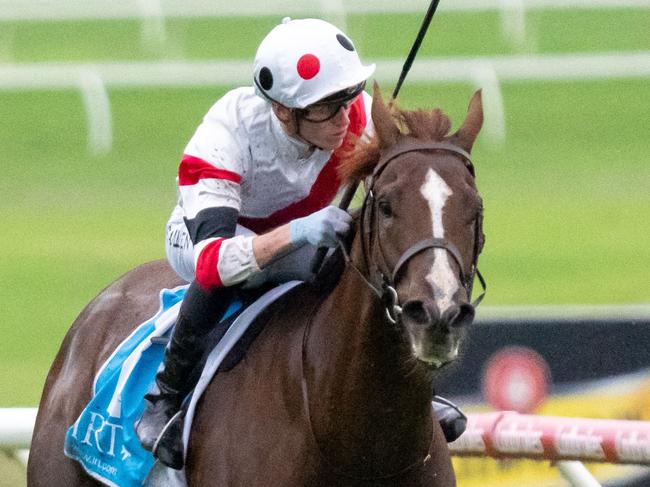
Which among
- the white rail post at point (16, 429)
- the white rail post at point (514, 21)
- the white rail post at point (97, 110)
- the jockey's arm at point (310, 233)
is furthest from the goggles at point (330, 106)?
the white rail post at point (514, 21)

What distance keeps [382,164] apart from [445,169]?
0.18 m

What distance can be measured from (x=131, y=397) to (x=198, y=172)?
2.66 feet

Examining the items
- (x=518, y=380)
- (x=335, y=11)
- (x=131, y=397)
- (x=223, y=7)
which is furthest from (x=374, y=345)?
(x=223, y=7)

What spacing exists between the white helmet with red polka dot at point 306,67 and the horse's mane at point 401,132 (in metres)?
0.27

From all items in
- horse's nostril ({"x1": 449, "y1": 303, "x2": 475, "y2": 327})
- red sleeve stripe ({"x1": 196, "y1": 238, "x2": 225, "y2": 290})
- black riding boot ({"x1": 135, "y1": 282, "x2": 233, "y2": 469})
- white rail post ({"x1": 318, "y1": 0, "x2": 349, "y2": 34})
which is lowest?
white rail post ({"x1": 318, "y1": 0, "x2": 349, "y2": 34})

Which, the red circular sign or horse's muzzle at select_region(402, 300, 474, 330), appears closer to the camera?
horse's muzzle at select_region(402, 300, 474, 330)

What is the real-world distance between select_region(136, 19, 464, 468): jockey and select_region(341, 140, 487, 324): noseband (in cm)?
13

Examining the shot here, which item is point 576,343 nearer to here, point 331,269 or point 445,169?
point 331,269

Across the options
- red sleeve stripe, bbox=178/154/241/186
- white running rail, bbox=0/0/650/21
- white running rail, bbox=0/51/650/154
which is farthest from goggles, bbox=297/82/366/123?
white running rail, bbox=0/0/650/21

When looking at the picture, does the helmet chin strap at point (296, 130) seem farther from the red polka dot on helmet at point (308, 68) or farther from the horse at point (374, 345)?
the horse at point (374, 345)

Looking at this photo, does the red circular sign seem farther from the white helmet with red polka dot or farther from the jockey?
the white helmet with red polka dot

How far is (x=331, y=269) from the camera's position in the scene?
4.27 meters

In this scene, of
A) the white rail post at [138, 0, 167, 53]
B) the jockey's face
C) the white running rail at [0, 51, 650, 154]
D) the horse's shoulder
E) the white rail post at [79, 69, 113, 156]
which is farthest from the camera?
the white rail post at [138, 0, 167, 53]

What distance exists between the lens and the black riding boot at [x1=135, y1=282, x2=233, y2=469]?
4.42m
